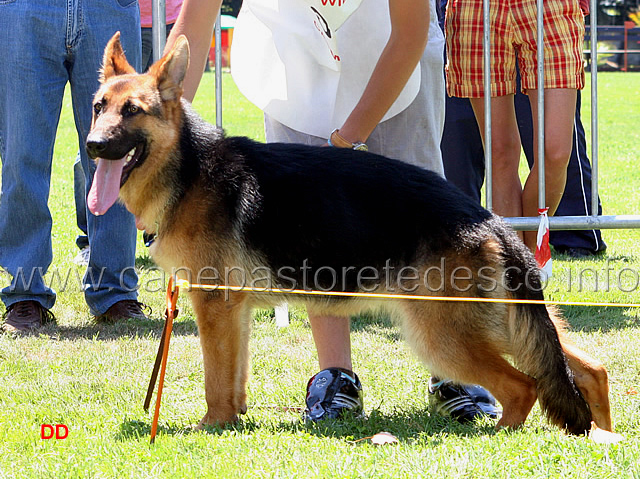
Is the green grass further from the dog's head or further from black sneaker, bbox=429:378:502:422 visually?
the dog's head

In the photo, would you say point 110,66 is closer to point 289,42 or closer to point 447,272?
point 289,42

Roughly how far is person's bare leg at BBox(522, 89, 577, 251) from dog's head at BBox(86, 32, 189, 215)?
118 inches

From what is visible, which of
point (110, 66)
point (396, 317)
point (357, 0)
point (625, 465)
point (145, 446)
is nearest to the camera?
point (625, 465)

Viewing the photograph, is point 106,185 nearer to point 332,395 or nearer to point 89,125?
point 332,395

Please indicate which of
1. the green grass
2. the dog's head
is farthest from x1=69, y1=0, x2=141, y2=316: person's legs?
the dog's head

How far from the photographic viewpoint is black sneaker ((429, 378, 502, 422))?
3666 mm

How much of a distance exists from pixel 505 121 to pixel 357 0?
2.40 meters

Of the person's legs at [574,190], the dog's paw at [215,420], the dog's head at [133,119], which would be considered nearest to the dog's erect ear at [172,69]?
the dog's head at [133,119]

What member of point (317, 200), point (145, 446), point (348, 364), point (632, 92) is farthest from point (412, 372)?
point (632, 92)

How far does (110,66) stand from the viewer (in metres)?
3.61

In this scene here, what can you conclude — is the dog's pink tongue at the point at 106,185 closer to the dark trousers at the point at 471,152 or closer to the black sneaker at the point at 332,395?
the black sneaker at the point at 332,395

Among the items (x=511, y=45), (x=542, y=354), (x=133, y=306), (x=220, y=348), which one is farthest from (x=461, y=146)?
(x=220, y=348)

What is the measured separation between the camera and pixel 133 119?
10.9 ft

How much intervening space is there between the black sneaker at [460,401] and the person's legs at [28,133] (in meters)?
2.88
